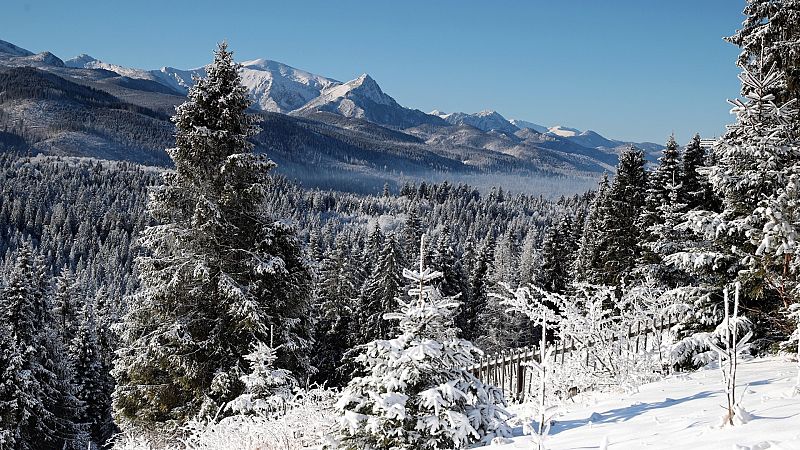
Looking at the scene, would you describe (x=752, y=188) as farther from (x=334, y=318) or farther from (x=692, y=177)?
(x=334, y=318)

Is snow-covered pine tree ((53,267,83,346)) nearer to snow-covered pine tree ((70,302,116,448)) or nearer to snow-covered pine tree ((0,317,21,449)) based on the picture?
snow-covered pine tree ((70,302,116,448))

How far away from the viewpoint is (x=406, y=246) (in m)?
51.7

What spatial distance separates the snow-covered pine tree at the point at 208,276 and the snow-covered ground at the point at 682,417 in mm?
7030

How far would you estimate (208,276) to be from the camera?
13.0 meters

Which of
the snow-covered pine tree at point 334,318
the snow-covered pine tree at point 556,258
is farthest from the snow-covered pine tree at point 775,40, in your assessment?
the snow-covered pine tree at point 556,258

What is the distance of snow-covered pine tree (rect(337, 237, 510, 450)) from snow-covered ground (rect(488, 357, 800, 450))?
55 cm

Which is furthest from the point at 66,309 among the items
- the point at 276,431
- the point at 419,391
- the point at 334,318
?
the point at 419,391

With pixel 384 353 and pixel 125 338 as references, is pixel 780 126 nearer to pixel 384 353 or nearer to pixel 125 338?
pixel 384 353

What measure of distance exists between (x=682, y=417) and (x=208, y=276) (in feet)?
32.9

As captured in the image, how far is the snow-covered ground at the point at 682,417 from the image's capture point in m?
4.75

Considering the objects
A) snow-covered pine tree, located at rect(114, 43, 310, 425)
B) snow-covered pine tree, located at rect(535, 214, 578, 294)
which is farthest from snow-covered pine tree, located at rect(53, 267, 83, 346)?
snow-covered pine tree, located at rect(535, 214, 578, 294)

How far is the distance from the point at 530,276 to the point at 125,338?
4037 centimetres

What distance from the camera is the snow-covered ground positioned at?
15.6ft

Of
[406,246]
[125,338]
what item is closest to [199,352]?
[125,338]
